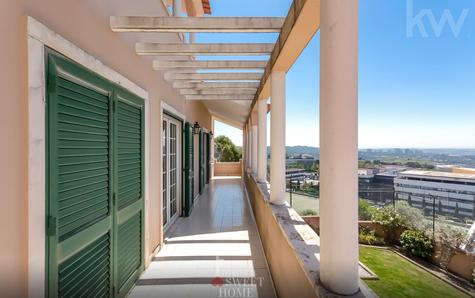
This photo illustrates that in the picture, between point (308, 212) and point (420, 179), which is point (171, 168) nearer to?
point (308, 212)

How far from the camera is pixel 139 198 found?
2.75m

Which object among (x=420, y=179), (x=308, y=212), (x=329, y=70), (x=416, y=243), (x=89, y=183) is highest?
(x=329, y=70)

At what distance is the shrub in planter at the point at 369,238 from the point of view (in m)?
8.18

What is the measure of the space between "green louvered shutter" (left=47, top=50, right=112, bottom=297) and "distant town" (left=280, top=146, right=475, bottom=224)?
2.09 m

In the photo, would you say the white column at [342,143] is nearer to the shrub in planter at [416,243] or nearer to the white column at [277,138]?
the white column at [277,138]

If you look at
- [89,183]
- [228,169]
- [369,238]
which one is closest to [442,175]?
A: [369,238]

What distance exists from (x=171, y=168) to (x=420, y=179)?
17.4 ft

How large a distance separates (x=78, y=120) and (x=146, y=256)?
202 centimetres

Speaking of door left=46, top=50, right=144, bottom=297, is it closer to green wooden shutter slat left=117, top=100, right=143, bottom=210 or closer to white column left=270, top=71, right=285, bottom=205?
green wooden shutter slat left=117, top=100, right=143, bottom=210

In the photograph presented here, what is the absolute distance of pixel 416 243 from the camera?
729 centimetres

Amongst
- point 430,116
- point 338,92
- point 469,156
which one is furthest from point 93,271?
point 430,116

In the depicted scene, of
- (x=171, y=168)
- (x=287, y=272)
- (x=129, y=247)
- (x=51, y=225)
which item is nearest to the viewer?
(x=51, y=225)

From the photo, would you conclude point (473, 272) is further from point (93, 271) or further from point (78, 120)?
point (78, 120)

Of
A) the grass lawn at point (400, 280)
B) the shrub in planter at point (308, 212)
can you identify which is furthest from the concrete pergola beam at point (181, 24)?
the grass lawn at point (400, 280)
